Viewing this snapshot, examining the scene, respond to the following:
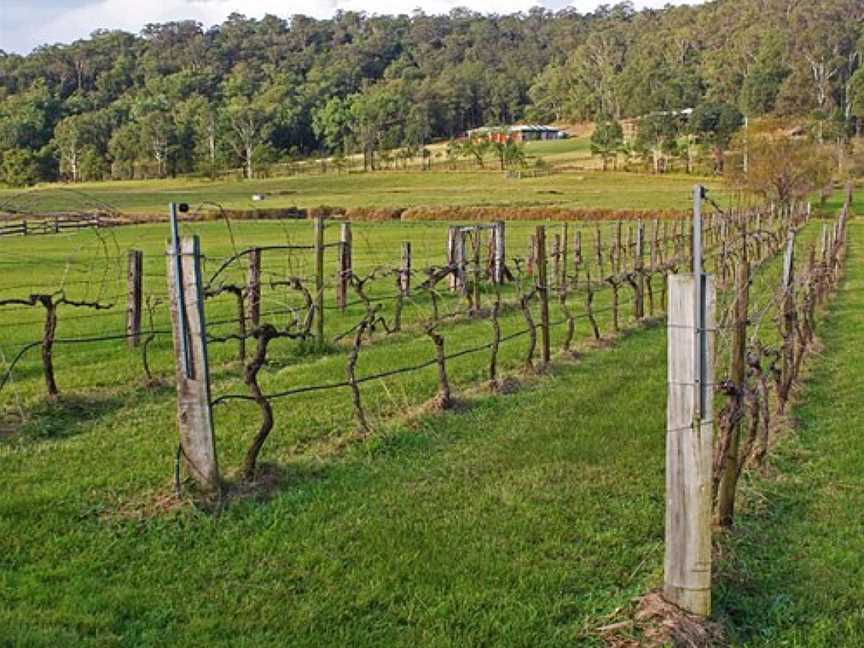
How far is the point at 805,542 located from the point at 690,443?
6.81 ft

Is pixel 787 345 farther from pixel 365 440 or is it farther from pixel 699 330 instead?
pixel 699 330

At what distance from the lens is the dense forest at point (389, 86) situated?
367ft

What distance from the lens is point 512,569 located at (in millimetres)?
6262

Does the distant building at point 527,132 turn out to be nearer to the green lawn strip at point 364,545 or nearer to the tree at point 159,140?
the tree at point 159,140

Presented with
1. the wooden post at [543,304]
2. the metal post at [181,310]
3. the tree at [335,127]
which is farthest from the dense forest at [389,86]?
the metal post at [181,310]

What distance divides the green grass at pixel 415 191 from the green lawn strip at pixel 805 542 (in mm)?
48385

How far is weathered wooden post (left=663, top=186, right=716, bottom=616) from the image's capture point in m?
5.26

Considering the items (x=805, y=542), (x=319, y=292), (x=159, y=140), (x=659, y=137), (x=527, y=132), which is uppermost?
(x=527, y=132)

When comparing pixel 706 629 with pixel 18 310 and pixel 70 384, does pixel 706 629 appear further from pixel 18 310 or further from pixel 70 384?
pixel 18 310

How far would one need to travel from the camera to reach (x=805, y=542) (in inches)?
266

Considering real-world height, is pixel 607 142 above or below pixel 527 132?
below

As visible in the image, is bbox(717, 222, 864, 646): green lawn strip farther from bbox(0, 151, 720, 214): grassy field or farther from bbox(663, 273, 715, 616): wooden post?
bbox(0, 151, 720, 214): grassy field

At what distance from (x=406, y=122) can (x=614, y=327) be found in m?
121

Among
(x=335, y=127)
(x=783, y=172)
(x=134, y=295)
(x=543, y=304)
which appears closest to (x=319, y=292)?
(x=543, y=304)
